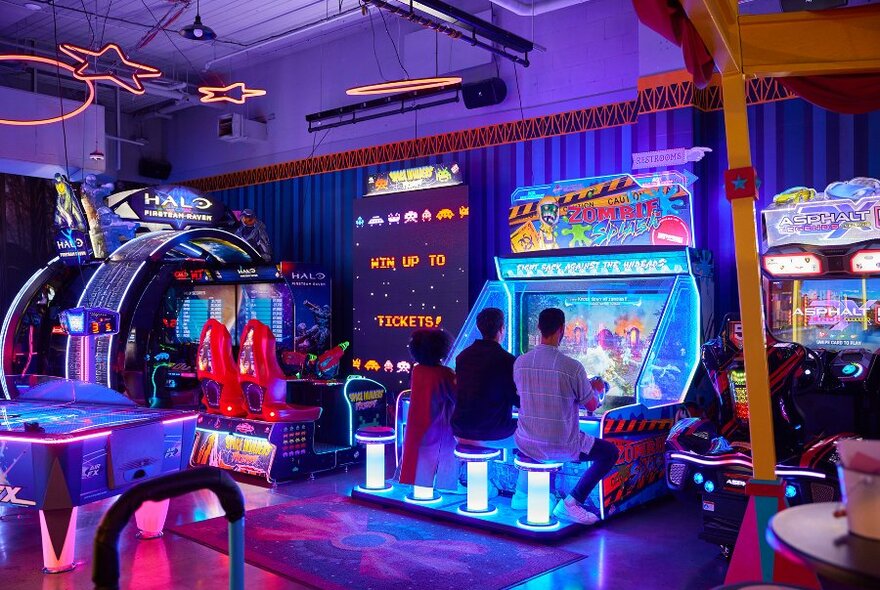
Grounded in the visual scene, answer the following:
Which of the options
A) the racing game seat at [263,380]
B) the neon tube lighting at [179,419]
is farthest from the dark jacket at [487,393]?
the racing game seat at [263,380]

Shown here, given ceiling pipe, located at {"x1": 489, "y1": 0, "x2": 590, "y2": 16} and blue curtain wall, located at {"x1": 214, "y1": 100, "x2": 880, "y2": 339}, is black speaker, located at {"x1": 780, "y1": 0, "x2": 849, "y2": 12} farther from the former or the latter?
ceiling pipe, located at {"x1": 489, "y1": 0, "x2": 590, "y2": 16}

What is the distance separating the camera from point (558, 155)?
7273 millimetres

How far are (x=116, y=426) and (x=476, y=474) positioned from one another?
2.26m

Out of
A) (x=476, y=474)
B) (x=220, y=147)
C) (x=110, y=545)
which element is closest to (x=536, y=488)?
(x=476, y=474)

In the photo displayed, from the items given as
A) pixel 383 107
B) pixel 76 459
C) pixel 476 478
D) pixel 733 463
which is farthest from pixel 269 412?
pixel 383 107

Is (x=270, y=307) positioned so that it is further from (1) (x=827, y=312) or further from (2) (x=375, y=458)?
(1) (x=827, y=312)

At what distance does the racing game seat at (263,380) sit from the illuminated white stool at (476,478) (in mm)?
1883

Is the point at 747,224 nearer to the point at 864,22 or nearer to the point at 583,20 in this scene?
the point at 864,22

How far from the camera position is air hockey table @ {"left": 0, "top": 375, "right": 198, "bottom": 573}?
416 centimetres

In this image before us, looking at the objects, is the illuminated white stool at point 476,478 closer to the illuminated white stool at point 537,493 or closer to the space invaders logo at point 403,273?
the illuminated white stool at point 537,493

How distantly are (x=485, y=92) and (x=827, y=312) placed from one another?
12.8 ft

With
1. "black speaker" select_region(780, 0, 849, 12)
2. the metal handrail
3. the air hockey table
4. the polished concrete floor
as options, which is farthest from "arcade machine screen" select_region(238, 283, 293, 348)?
the metal handrail

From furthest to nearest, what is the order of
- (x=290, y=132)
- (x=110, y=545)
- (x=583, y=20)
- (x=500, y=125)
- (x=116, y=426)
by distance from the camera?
(x=290, y=132), (x=500, y=125), (x=583, y=20), (x=116, y=426), (x=110, y=545)

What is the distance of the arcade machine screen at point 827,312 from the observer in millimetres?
4824
